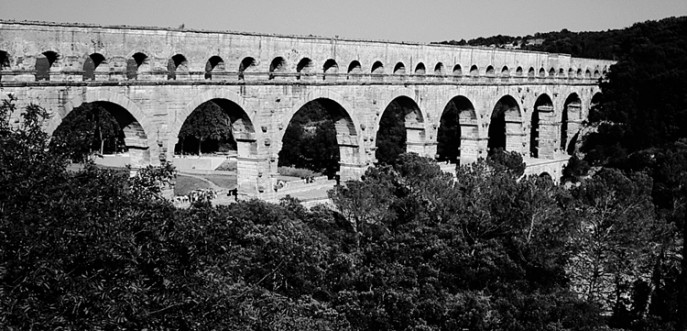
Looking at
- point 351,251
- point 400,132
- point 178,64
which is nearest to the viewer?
point 351,251

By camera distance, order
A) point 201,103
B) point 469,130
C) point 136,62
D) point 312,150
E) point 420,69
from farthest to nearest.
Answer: point 312,150
point 469,130
point 420,69
point 201,103
point 136,62

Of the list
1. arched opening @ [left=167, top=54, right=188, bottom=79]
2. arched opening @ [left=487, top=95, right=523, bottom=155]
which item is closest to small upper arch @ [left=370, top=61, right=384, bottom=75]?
arched opening @ [left=487, top=95, right=523, bottom=155]

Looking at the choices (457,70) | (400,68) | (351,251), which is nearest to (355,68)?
(400,68)

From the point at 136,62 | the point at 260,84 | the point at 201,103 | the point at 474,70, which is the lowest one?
the point at 201,103

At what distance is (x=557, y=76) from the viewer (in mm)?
50469

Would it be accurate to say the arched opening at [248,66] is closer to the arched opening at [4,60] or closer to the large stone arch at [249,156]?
the large stone arch at [249,156]

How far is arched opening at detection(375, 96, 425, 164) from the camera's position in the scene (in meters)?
38.7

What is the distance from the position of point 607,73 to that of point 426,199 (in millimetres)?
33257

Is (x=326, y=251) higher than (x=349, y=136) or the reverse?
the reverse

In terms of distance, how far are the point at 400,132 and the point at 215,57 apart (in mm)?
27639

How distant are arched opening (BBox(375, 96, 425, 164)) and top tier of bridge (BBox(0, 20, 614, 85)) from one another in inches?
60.6

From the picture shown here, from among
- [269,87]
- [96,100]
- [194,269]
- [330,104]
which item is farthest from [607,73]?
[194,269]

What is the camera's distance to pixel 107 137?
58.8m

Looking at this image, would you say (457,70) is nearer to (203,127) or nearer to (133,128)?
(133,128)
